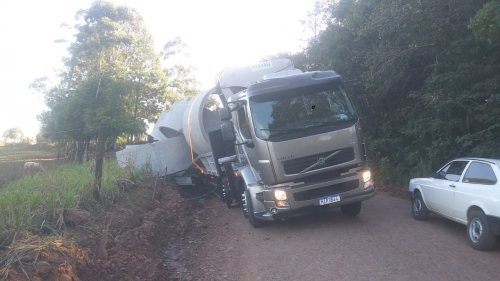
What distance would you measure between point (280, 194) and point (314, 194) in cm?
66

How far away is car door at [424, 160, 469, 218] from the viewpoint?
750 centimetres

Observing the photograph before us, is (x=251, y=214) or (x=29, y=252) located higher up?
(x=29, y=252)

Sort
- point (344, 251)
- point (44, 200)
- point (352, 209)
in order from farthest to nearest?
point (352, 209) < point (44, 200) < point (344, 251)

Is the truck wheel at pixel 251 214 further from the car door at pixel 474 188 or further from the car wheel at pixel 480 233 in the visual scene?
the car wheel at pixel 480 233

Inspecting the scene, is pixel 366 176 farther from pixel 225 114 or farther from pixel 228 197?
pixel 228 197

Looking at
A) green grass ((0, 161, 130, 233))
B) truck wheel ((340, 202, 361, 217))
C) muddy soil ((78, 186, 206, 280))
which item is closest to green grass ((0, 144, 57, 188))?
green grass ((0, 161, 130, 233))

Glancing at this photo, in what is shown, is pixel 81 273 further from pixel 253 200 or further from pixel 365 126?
pixel 365 126

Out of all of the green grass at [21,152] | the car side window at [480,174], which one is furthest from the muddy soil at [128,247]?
the green grass at [21,152]

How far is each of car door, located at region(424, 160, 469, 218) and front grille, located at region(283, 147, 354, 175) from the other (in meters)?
1.80

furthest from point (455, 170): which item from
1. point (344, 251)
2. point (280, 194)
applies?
point (280, 194)

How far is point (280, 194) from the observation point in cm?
776

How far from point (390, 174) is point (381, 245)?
835 centimetres

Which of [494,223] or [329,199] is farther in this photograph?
[329,199]

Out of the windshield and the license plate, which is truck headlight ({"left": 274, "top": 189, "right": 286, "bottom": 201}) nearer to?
the license plate
